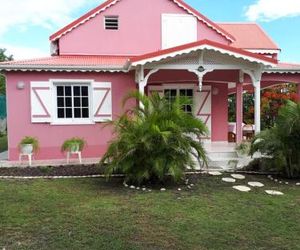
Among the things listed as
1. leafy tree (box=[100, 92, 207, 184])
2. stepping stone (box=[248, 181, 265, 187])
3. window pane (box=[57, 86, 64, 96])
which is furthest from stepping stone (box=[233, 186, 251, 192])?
window pane (box=[57, 86, 64, 96])

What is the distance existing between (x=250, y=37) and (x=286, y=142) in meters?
10.8

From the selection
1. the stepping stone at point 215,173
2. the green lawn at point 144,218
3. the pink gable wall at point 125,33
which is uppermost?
the pink gable wall at point 125,33

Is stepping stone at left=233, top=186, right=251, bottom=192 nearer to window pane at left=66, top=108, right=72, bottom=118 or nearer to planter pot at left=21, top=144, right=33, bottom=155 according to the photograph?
planter pot at left=21, top=144, right=33, bottom=155

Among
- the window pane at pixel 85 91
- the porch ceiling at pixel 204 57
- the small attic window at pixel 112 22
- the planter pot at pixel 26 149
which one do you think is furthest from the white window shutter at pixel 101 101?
the small attic window at pixel 112 22

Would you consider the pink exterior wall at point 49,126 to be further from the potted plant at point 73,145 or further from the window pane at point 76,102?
the potted plant at point 73,145

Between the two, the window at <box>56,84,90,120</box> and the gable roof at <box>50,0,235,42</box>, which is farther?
the gable roof at <box>50,0,235,42</box>

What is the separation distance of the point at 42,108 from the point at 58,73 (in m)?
1.20

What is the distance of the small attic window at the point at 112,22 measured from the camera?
15.8 m

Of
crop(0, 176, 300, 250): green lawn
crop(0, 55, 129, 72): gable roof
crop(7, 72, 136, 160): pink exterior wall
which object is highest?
crop(0, 55, 129, 72): gable roof

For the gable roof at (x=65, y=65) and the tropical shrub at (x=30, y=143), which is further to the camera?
the gable roof at (x=65, y=65)

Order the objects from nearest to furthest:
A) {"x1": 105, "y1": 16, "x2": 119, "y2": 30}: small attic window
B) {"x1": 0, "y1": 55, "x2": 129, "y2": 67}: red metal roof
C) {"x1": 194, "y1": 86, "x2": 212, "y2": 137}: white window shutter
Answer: {"x1": 0, "y1": 55, "x2": 129, "y2": 67}: red metal roof, {"x1": 194, "y1": 86, "x2": 212, "y2": 137}: white window shutter, {"x1": 105, "y1": 16, "x2": 119, "y2": 30}: small attic window

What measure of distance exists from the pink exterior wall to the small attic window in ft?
11.2

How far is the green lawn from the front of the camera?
16.7 feet

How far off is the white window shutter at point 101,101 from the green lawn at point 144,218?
511 cm
